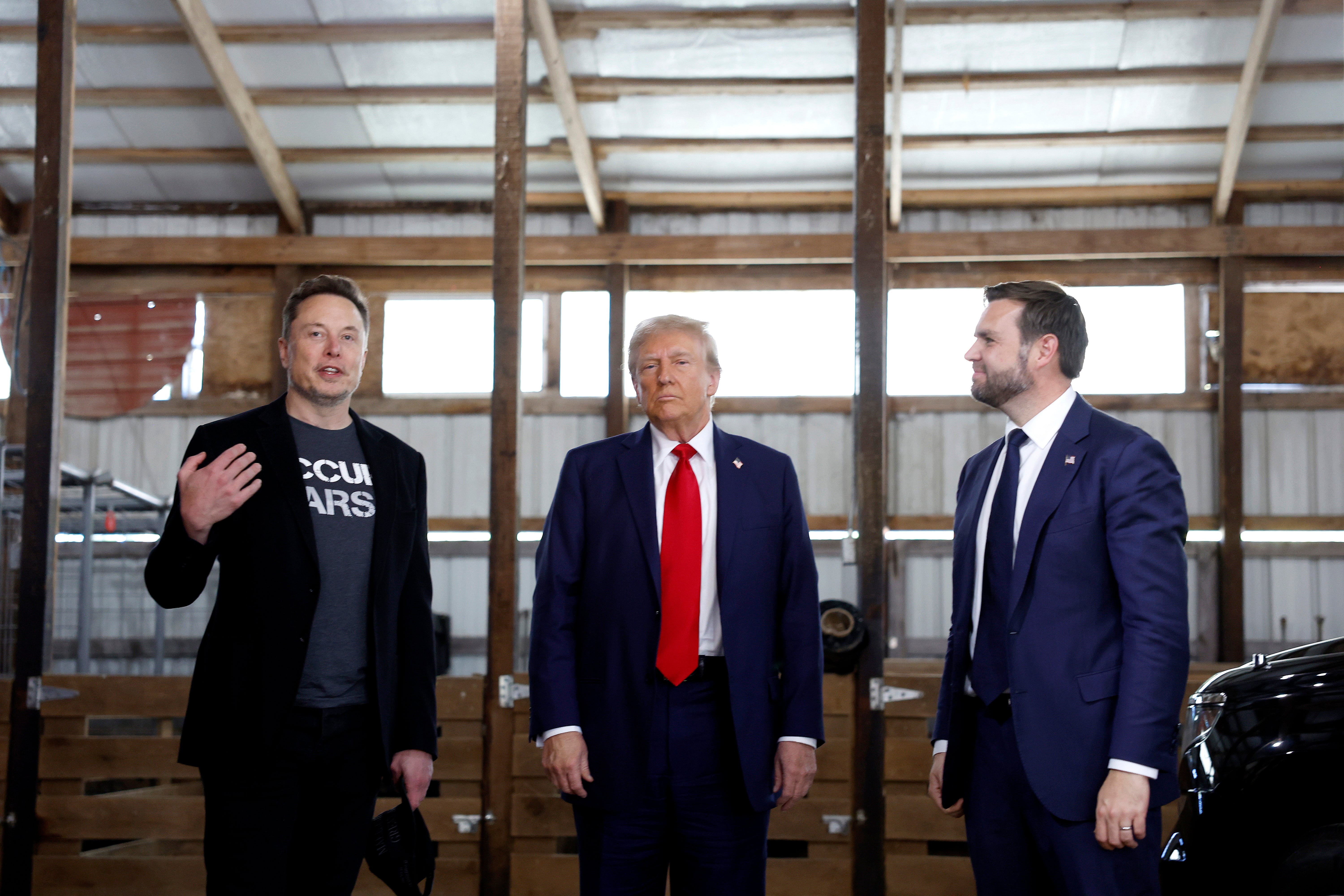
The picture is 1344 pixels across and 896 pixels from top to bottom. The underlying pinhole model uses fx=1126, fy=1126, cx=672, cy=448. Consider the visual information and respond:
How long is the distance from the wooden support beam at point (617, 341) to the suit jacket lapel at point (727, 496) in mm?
6608

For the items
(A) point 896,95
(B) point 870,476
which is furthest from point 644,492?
(A) point 896,95

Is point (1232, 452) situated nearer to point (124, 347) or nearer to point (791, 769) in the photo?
point (791, 769)

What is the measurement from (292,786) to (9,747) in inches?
120

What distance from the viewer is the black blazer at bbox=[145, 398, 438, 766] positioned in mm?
2182

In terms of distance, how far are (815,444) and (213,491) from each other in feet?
25.3

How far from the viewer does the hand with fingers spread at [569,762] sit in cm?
234

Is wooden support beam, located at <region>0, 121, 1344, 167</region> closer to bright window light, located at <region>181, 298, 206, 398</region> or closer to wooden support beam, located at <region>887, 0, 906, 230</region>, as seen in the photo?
wooden support beam, located at <region>887, 0, 906, 230</region>

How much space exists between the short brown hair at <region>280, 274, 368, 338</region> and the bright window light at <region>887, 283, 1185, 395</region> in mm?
7323

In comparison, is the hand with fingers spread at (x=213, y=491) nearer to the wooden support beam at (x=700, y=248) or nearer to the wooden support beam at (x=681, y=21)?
the wooden support beam at (x=681, y=21)

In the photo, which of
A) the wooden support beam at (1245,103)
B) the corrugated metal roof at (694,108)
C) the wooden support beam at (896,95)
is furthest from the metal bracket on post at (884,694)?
the wooden support beam at (1245,103)

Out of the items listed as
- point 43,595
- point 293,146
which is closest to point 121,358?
point 293,146

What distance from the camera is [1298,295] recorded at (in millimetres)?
9195

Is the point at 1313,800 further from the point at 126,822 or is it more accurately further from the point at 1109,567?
the point at 126,822

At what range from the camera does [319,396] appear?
2396 millimetres
